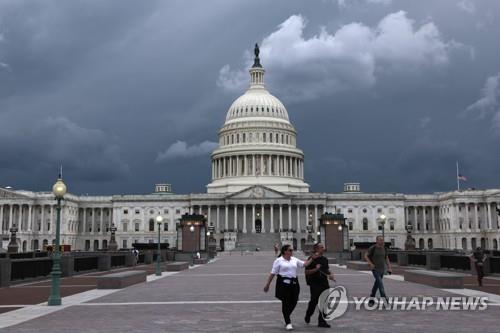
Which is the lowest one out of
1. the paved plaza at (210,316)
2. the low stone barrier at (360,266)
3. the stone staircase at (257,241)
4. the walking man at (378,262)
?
the paved plaza at (210,316)

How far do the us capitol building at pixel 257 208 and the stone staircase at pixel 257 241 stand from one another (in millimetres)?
256

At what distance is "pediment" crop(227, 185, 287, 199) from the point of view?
152 m

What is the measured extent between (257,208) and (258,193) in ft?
12.9

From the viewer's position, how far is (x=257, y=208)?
154 m

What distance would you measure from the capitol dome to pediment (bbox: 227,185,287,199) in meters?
7.77

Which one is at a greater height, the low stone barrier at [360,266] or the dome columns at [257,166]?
the dome columns at [257,166]

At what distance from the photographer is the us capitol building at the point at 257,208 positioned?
146 m

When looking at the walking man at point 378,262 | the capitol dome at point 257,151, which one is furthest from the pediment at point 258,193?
the walking man at point 378,262

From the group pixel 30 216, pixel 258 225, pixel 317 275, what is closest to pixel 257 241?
pixel 258 225

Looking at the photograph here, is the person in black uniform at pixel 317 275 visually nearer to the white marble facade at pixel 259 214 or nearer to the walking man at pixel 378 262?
the walking man at pixel 378 262

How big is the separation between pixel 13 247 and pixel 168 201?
9361 cm

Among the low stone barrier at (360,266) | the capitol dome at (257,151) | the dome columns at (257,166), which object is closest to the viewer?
the low stone barrier at (360,266)

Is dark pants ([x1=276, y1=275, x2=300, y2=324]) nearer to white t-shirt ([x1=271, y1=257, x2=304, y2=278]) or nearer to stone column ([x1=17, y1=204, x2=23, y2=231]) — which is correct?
white t-shirt ([x1=271, y1=257, x2=304, y2=278])

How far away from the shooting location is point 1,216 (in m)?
143
